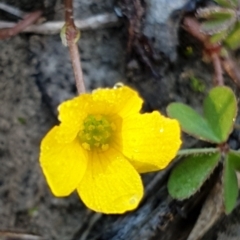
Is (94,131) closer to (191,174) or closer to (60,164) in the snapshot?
(60,164)

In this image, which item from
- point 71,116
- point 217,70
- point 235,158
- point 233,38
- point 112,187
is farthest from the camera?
point 217,70

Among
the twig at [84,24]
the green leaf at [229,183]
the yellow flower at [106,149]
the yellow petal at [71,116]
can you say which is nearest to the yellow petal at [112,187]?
the yellow flower at [106,149]

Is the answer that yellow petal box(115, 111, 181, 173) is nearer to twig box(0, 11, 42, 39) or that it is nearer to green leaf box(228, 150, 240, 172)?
green leaf box(228, 150, 240, 172)

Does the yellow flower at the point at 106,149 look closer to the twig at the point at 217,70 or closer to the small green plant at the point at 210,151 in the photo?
the small green plant at the point at 210,151

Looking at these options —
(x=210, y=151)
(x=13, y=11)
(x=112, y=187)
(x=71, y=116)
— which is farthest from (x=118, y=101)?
(x=13, y=11)

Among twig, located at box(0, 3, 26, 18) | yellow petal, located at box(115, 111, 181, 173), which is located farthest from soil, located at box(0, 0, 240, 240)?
yellow petal, located at box(115, 111, 181, 173)

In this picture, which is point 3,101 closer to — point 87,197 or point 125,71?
point 125,71
